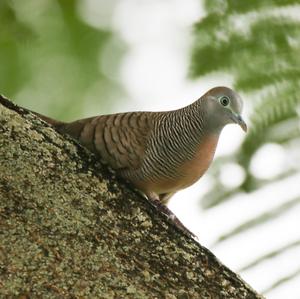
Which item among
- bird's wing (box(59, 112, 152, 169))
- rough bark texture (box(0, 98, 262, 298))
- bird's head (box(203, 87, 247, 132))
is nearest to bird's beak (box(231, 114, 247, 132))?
bird's head (box(203, 87, 247, 132))

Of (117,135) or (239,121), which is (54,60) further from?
(239,121)

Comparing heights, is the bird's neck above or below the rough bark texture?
above

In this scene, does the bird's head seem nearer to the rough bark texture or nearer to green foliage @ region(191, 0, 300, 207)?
green foliage @ region(191, 0, 300, 207)

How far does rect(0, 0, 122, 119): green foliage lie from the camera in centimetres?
137

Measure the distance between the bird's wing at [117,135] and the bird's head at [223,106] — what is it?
129mm

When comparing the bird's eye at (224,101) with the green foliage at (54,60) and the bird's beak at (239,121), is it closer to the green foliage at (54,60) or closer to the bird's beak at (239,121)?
the bird's beak at (239,121)

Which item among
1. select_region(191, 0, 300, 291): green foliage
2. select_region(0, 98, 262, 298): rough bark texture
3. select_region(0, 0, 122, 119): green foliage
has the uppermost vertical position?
select_region(0, 0, 122, 119): green foliage

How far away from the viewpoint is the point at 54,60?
1.46m

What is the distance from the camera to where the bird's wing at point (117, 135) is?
123 cm

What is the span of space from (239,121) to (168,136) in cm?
14

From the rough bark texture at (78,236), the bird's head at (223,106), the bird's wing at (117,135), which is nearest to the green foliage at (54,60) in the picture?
the bird's wing at (117,135)

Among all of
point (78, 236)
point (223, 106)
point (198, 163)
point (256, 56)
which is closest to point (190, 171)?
point (198, 163)

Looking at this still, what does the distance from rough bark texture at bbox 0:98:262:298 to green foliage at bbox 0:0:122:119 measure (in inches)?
17.8

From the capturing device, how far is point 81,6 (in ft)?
4.49
